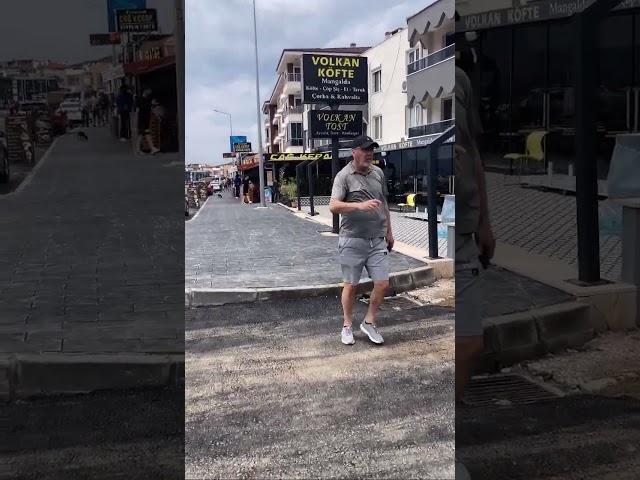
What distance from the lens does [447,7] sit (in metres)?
1.66

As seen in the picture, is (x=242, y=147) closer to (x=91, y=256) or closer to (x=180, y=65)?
(x=180, y=65)

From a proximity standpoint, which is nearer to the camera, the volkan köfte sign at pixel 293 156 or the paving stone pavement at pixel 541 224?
the volkan köfte sign at pixel 293 156

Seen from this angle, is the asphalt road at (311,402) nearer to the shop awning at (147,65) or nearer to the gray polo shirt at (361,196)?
the gray polo shirt at (361,196)

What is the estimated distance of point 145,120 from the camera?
2164mm

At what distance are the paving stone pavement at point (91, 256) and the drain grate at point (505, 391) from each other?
4.53 ft

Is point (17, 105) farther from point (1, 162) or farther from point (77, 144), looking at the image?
point (1, 162)

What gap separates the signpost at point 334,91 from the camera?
1524mm

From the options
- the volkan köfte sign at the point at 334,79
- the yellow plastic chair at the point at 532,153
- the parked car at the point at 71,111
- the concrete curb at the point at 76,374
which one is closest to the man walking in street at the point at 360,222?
the volkan köfte sign at the point at 334,79

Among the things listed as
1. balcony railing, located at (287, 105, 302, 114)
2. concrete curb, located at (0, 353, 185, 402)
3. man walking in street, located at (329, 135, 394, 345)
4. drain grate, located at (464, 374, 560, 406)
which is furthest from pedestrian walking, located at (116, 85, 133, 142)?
drain grate, located at (464, 374, 560, 406)

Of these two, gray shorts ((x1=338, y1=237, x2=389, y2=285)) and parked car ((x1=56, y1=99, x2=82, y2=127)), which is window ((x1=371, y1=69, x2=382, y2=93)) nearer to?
gray shorts ((x1=338, y1=237, x2=389, y2=285))

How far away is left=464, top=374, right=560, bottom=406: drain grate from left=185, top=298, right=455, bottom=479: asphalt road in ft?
3.57

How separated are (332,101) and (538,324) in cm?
217

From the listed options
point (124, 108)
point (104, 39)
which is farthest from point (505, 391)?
point (104, 39)

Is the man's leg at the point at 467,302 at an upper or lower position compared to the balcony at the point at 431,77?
lower
